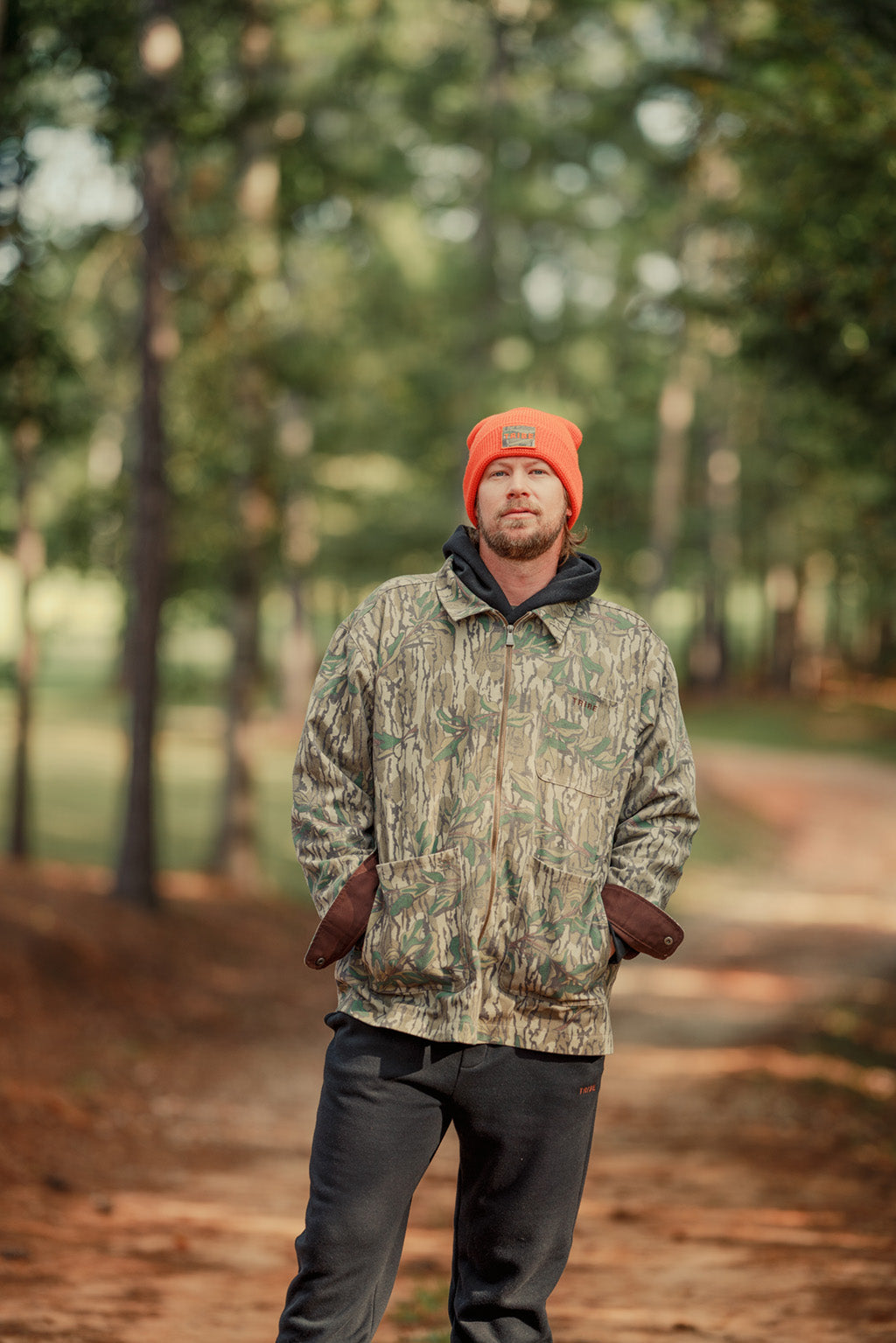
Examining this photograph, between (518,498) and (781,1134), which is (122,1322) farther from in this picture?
(781,1134)

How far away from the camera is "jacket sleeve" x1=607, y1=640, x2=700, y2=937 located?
326cm

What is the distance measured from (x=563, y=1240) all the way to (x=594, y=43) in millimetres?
22742

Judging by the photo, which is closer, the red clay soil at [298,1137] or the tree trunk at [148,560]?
the red clay soil at [298,1137]

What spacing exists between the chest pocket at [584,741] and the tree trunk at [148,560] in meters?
9.74

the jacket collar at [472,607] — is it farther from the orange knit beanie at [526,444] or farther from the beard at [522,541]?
the orange knit beanie at [526,444]

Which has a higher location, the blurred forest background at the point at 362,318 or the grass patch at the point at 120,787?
the blurred forest background at the point at 362,318

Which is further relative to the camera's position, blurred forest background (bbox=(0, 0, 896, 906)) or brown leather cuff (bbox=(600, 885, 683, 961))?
blurred forest background (bbox=(0, 0, 896, 906))

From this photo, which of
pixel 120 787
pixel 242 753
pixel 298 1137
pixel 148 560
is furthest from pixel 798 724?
pixel 298 1137

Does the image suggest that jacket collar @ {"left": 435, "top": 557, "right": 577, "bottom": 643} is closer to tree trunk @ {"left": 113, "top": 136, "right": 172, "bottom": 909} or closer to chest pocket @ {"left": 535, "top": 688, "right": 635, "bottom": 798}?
chest pocket @ {"left": 535, "top": 688, "right": 635, "bottom": 798}

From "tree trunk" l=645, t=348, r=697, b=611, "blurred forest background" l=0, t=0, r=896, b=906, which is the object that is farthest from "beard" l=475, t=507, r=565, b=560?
"tree trunk" l=645, t=348, r=697, b=611

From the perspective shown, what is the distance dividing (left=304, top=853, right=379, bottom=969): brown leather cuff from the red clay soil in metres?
2.28

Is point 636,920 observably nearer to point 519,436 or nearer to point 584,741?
point 584,741

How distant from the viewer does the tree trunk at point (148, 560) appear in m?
12.5

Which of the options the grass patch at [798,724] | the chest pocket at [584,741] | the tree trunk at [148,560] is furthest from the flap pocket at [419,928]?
the grass patch at [798,724]
